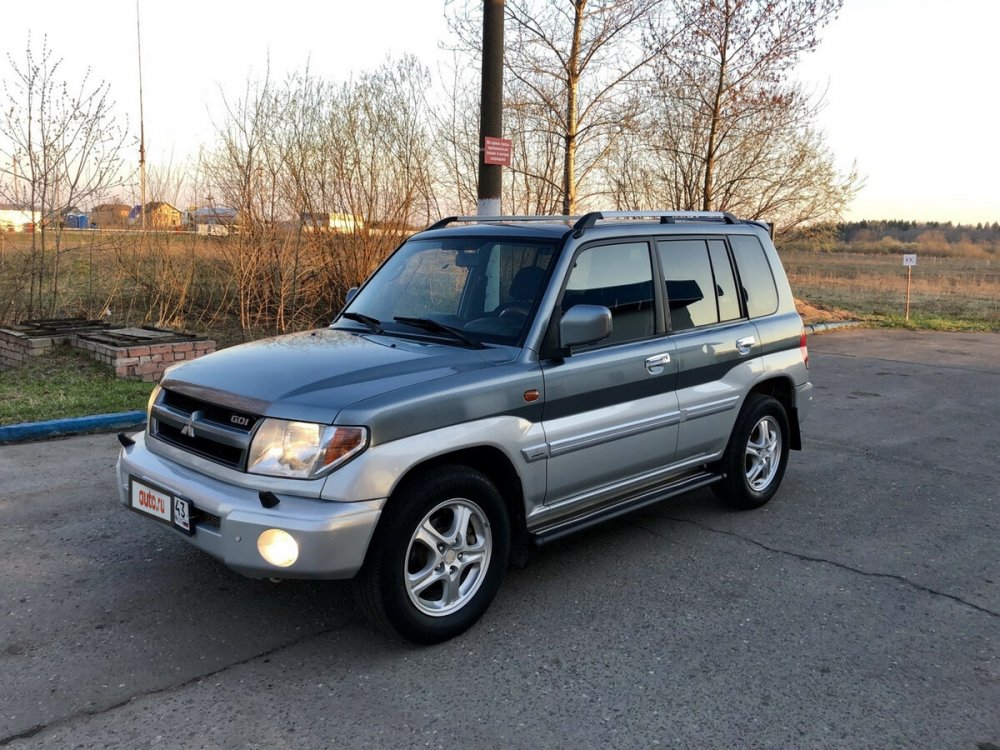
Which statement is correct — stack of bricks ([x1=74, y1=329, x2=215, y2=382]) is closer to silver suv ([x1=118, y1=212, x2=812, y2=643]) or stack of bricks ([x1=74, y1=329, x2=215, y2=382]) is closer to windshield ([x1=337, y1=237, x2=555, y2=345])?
windshield ([x1=337, y1=237, x2=555, y2=345])

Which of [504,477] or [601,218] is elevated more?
[601,218]

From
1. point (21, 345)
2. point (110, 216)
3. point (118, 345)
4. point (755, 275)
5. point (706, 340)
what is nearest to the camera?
point (706, 340)

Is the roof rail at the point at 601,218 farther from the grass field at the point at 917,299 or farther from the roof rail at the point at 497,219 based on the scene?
the grass field at the point at 917,299

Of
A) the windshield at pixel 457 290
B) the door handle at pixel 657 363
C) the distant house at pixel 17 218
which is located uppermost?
the distant house at pixel 17 218

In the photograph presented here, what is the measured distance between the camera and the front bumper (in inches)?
125

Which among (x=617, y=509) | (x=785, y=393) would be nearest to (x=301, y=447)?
(x=617, y=509)

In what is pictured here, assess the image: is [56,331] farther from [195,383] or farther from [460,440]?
[460,440]

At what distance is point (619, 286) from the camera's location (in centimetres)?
451

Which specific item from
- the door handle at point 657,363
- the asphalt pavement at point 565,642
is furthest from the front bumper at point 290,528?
the door handle at point 657,363

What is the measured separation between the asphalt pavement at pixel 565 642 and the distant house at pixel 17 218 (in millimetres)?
5615

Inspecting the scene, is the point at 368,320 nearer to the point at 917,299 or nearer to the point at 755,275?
the point at 755,275

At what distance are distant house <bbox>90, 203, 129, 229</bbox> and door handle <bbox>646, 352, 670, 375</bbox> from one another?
9030 mm

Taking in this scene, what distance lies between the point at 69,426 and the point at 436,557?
4759 mm

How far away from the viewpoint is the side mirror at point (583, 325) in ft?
12.9
